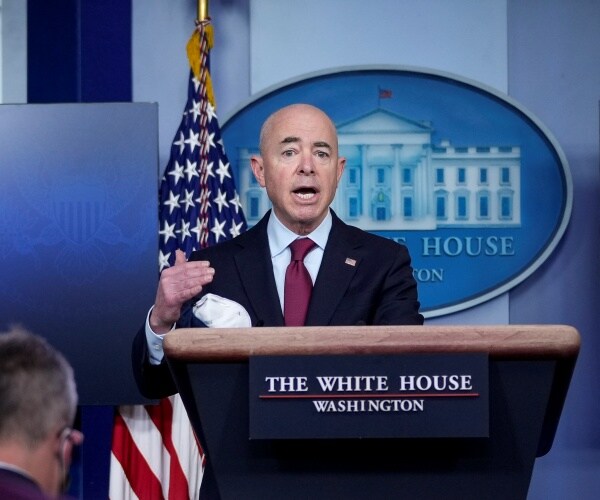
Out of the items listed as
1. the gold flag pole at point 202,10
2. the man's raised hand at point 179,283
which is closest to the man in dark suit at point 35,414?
the man's raised hand at point 179,283

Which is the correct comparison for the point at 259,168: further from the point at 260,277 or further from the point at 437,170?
the point at 437,170

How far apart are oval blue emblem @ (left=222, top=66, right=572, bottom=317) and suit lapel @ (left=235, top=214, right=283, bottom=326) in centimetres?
211

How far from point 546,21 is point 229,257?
270cm

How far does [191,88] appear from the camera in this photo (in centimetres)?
409

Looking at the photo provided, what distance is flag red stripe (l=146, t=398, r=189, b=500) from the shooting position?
388 centimetres

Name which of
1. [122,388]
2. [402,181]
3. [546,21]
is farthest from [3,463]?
[546,21]

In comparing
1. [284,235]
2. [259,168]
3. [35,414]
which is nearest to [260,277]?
[284,235]

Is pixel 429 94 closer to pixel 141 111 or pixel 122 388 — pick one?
pixel 141 111

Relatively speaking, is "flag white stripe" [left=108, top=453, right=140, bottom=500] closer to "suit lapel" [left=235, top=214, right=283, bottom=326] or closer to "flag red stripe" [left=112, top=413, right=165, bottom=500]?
"flag red stripe" [left=112, top=413, right=165, bottom=500]

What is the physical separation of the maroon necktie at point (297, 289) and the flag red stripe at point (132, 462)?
6.23 ft

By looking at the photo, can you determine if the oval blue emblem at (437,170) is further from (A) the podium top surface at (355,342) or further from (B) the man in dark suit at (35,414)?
(B) the man in dark suit at (35,414)

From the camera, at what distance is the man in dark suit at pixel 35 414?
1.23 metres

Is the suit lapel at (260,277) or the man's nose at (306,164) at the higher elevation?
the man's nose at (306,164)

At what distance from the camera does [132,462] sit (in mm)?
3918
